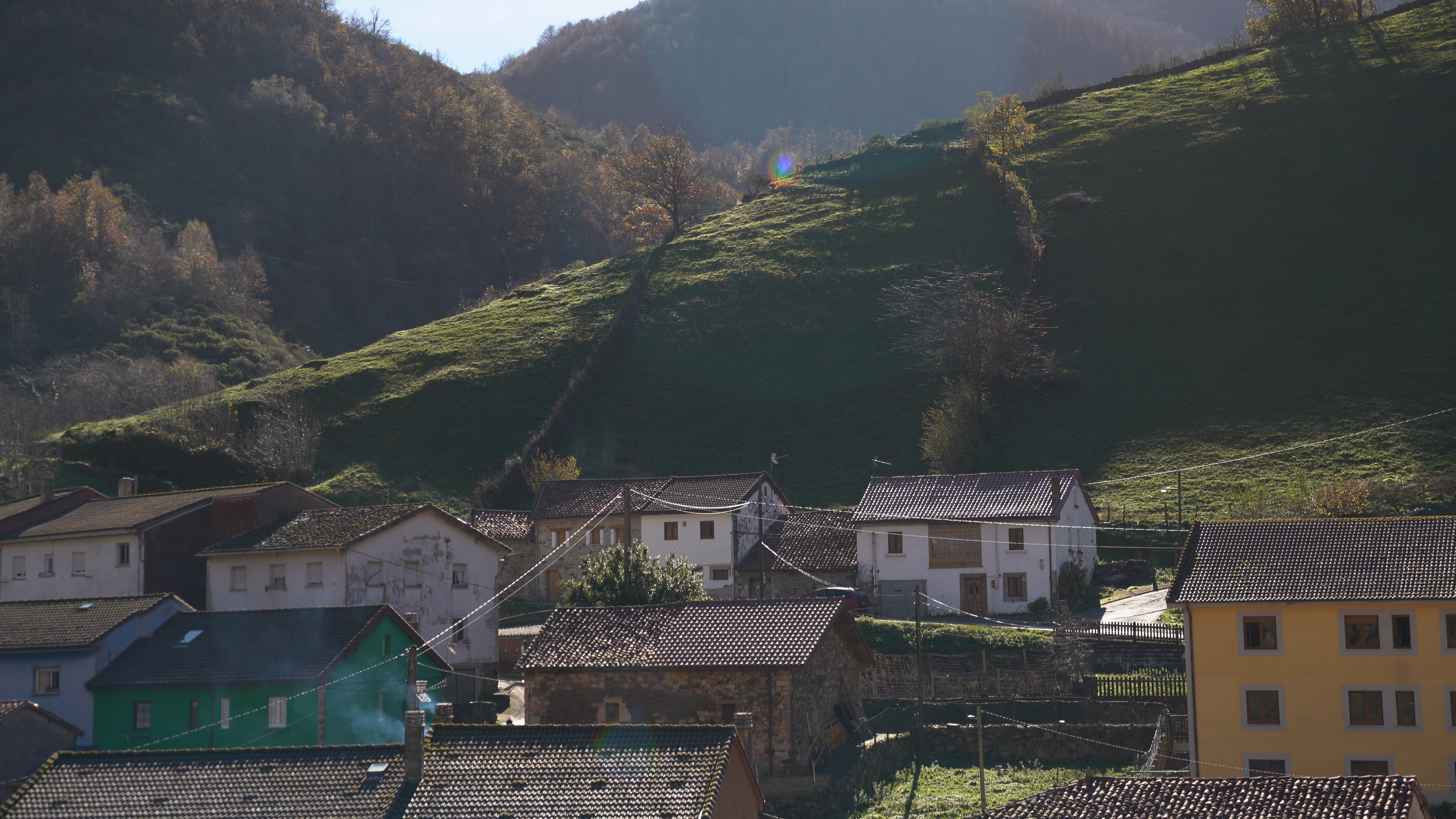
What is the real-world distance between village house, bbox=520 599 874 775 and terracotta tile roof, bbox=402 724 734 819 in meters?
8.21

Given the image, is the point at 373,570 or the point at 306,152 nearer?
the point at 373,570

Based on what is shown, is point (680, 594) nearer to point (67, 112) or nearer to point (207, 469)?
point (207, 469)

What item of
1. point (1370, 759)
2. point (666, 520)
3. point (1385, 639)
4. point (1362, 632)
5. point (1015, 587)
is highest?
point (666, 520)

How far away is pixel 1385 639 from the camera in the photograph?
34.6m

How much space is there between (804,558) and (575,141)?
150248mm

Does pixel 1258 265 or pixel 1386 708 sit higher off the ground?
pixel 1258 265

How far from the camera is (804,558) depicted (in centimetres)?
A: 5812

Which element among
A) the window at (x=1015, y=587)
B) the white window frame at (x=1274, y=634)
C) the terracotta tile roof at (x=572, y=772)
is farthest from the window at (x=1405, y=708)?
the window at (x=1015, y=587)

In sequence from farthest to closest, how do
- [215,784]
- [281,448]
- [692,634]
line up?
1. [281,448]
2. [692,634]
3. [215,784]

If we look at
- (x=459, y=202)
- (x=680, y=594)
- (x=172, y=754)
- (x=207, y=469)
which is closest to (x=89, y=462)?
(x=207, y=469)

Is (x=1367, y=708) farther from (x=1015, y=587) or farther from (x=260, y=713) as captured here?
(x=260, y=713)

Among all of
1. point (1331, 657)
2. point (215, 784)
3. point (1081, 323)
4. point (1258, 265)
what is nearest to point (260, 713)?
point (215, 784)

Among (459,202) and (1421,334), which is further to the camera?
(459,202)

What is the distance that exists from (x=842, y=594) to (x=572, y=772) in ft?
95.5
